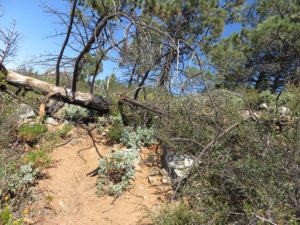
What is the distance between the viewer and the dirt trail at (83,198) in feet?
14.4

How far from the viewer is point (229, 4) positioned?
11.3 metres

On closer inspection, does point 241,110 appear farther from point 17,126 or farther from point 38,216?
point 17,126

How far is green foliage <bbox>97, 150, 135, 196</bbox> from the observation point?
16.7 ft

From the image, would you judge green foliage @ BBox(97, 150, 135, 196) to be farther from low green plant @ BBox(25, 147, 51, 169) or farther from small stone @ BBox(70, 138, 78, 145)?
small stone @ BBox(70, 138, 78, 145)

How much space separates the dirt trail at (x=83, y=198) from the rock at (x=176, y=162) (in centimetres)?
32

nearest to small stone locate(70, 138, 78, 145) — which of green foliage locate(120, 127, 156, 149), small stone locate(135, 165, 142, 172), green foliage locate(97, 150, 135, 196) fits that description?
green foliage locate(120, 127, 156, 149)

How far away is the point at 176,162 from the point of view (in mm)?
5316

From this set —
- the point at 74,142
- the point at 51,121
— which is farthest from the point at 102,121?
the point at 51,121

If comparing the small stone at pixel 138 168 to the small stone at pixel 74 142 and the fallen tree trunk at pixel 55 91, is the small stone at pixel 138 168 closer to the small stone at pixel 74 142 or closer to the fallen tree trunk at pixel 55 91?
the small stone at pixel 74 142

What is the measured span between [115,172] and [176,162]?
3.42 feet

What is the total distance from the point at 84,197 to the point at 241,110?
9.87 feet

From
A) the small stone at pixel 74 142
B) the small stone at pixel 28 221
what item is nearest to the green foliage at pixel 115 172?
the small stone at pixel 28 221

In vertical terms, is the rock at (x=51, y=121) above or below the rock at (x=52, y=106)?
below

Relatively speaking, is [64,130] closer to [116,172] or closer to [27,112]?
[27,112]
